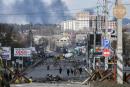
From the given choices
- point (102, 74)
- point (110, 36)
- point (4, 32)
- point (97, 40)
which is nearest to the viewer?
point (102, 74)

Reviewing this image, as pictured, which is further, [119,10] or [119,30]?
[119,30]

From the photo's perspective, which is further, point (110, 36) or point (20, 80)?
point (110, 36)

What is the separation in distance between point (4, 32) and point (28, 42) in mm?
26372

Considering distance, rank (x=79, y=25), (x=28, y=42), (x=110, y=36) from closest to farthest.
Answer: (x=110, y=36), (x=28, y=42), (x=79, y=25)

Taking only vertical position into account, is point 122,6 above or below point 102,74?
above

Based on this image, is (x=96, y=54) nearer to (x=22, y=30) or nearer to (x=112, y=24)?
(x=112, y=24)

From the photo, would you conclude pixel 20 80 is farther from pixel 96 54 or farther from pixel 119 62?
pixel 96 54

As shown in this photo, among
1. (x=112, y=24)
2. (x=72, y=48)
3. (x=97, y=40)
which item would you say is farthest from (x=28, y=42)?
(x=112, y=24)

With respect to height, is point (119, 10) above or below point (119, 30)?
above

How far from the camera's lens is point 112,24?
74.8 metres

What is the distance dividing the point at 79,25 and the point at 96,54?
8728cm

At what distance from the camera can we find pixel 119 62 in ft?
93.3

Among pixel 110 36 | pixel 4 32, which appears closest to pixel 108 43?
pixel 110 36

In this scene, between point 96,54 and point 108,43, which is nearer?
point 108,43
